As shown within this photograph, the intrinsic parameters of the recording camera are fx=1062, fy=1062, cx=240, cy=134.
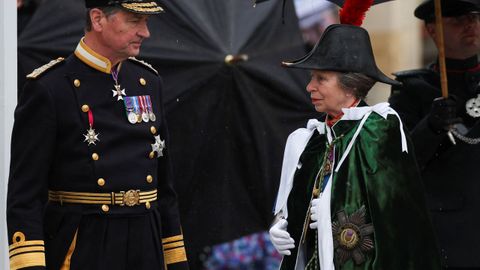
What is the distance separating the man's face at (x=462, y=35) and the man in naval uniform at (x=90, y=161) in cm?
205

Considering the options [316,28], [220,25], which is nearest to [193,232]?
[220,25]

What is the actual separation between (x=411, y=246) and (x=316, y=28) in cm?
736

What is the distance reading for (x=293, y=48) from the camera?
6.69 metres

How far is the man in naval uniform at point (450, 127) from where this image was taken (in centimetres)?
565

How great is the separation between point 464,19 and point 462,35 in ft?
0.30

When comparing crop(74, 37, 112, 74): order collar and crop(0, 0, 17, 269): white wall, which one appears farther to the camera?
crop(0, 0, 17, 269): white wall

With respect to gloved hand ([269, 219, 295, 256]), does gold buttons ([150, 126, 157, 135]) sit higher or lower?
higher

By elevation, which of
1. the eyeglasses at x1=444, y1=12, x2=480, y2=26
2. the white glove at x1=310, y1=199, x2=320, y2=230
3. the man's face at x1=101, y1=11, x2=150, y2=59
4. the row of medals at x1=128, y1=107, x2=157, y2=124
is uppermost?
the eyeglasses at x1=444, y1=12, x2=480, y2=26

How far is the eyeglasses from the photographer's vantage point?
5.95 meters

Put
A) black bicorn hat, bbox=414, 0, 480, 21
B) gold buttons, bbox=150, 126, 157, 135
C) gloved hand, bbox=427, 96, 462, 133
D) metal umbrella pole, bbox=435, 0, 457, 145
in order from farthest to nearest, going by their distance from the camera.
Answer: black bicorn hat, bbox=414, 0, 480, 21
metal umbrella pole, bbox=435, 0, 457, 145
gloved hand, bbox=427, 96, 462, 133
gold buttons, bbox=150, 126, 157, 135

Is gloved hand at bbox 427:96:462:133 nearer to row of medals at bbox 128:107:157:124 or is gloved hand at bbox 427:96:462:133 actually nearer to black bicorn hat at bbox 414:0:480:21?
black bicorn hat at bbox 414:0:480:21

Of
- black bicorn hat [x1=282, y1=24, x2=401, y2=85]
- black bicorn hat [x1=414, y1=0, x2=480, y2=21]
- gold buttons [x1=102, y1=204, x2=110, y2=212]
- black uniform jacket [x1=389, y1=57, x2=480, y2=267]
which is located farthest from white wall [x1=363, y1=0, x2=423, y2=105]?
gold buttons [x1=102, y1=204, x2=110, y2=212]

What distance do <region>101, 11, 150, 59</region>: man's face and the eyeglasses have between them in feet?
6.97

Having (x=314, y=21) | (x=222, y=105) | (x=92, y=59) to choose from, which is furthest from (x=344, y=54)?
(x=314, y=21)
